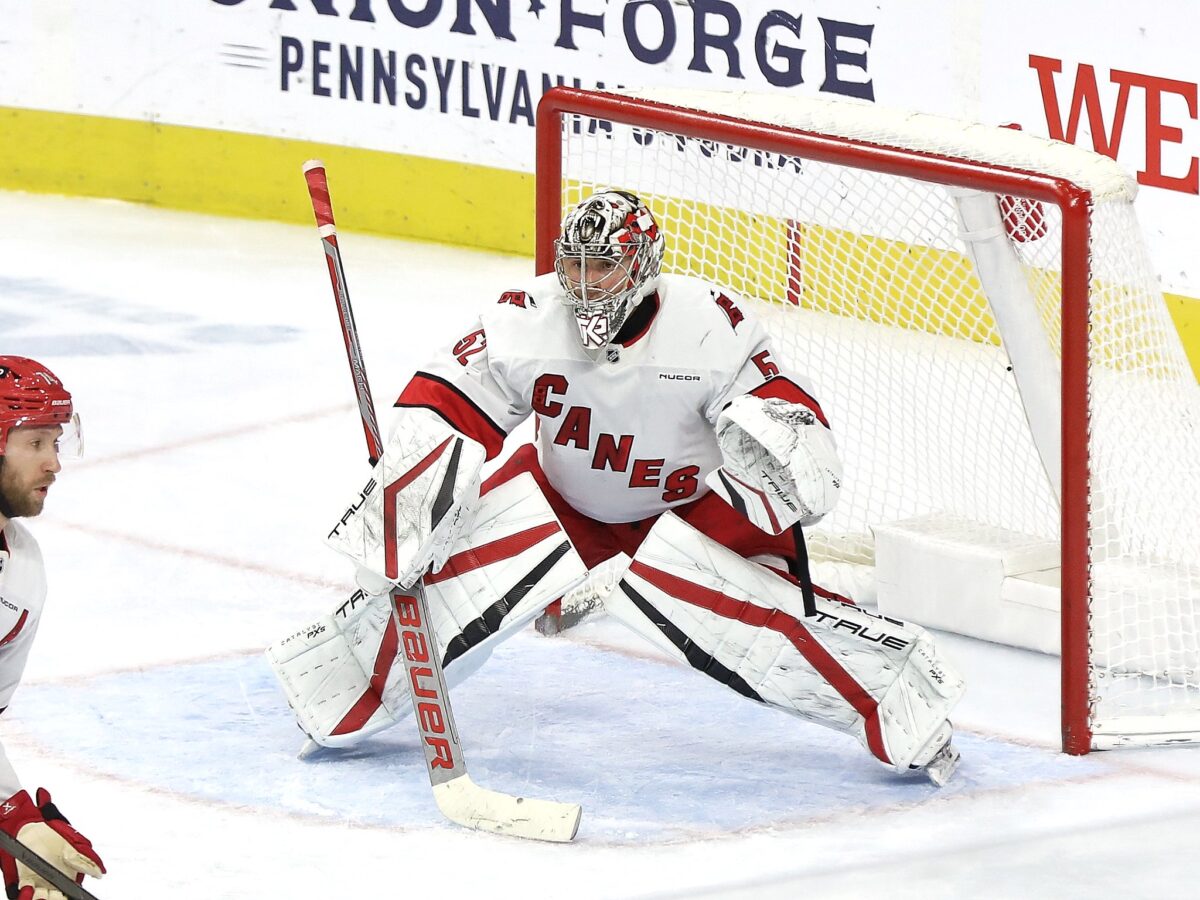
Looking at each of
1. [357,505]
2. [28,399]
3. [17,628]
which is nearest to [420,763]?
[357,505]

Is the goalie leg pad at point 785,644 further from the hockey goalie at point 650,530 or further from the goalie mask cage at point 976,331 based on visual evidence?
the goalie mask cage at point 976,331

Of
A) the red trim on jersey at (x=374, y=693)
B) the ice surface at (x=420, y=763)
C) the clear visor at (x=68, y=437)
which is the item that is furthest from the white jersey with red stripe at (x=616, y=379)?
the clear visor at (x=68, y=437)

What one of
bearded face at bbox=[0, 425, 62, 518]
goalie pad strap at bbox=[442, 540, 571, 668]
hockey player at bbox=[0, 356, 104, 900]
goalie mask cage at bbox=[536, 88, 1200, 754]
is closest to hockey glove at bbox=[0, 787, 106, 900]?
hockey player at bbox=[0, 356, 104, 900]

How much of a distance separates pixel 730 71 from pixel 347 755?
10.5 feet

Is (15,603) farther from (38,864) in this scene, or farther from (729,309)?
(729,309)

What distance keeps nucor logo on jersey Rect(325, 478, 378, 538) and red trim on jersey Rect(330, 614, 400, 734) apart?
0.18m

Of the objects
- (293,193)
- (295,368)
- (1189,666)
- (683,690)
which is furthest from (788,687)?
(293,193)

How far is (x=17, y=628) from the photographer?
2.44 m

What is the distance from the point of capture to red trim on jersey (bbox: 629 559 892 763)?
314 centimetres

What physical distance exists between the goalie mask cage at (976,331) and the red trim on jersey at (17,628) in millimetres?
1554

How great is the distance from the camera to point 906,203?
4039 millimetres

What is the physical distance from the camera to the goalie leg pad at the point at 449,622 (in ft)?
10.3

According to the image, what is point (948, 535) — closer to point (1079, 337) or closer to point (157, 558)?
point (1079, 337)

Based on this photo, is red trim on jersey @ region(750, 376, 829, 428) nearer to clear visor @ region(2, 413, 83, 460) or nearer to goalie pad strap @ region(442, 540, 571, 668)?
goalie pad strap @ region(442, 540, 571, 668)
